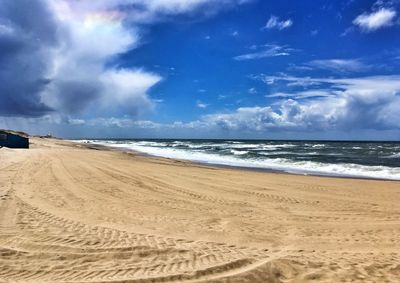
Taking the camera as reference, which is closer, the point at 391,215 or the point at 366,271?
the point at 366,271

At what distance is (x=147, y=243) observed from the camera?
7.06 metres

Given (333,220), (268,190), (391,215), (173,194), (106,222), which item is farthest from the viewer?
(268,190)

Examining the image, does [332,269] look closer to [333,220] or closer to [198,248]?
[198,248]

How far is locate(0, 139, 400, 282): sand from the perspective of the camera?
A: 578 centimetres

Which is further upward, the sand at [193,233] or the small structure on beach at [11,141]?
the small structure on beach at [11,141]

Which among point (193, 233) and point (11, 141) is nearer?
point (193, 233)

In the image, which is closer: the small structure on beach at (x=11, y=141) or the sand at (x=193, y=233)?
the sand at (x=193, y=233)

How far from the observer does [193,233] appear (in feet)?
26.2

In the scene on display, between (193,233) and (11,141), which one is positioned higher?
(11,141)

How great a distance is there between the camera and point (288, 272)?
5809 mm

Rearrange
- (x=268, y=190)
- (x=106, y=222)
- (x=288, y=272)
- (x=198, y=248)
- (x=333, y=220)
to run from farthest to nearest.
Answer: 1. (x=268, y=190)
2. (x=333, y=220)
3. (x=106, y=222)
4. (x=198, y=248)
5. (x=288, y=272)

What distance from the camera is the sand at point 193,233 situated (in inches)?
228

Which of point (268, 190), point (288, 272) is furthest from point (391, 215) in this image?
point (288, 272)

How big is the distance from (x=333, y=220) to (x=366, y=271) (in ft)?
12.5
